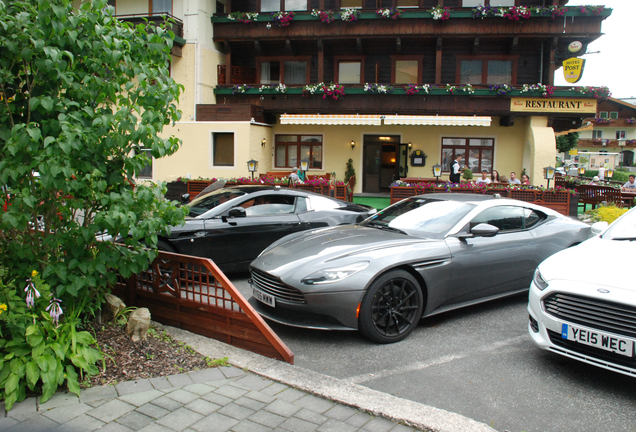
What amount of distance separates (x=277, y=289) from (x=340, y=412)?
1.56 metres

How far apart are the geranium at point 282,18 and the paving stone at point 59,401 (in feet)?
61.1

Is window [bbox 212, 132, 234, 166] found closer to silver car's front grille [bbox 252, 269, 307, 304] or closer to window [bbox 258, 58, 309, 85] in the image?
window [bbox 258, 58, 309, 85]

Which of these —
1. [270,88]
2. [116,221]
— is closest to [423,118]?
[270,88]

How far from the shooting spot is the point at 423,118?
735 inches

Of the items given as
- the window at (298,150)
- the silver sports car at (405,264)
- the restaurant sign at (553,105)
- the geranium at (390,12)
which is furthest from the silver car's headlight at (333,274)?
the window at (298,150)

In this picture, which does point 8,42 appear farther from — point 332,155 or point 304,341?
point 332,155

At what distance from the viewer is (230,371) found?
12.0 ft

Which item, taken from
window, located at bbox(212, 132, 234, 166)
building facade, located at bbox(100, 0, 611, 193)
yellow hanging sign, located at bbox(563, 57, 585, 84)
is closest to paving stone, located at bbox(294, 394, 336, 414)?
building facade, located at bbox(100, 0, 611, 193)

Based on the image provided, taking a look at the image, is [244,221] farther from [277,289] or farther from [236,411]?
[236,411]

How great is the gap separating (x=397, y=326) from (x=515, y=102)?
16.7m

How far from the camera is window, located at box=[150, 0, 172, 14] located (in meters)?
20.1

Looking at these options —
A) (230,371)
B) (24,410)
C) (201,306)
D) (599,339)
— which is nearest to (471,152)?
(599,339)

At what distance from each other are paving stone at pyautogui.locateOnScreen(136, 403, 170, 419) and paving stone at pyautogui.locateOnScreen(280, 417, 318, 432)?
2.64 feet

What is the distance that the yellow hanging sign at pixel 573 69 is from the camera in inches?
705
